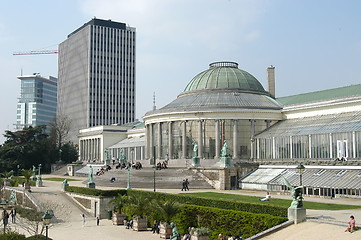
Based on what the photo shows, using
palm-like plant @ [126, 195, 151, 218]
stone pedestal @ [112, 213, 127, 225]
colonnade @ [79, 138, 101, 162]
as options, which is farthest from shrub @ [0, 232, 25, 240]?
colonnade @ [79, 138, 101, 162]

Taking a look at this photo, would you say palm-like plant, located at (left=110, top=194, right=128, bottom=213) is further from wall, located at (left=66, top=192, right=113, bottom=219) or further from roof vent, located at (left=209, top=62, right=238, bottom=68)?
roof vent, located at (left=209, top=62, right=238, bottom=68)

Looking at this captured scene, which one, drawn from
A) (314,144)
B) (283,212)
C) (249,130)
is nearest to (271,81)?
(249,130)

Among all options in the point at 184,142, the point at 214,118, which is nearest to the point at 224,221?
the point at 214,118

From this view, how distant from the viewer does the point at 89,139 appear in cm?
13562

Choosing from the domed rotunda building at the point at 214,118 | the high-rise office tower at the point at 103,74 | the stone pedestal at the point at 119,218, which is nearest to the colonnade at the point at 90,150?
the high-rise office tower at the point at 103,74

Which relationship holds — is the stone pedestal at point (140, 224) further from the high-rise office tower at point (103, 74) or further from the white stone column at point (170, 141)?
the high-rise office tower at point (103, 74)

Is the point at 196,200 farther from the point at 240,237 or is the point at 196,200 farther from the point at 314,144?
the point at 314,144

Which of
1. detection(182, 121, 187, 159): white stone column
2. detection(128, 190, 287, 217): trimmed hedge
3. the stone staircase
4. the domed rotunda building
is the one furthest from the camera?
detection(182, 121, 187, 159): white stone column

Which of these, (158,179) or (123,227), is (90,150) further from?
(123,227)

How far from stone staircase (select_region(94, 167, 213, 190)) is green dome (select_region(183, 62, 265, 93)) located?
26.2 m

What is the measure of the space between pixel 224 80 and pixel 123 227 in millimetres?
49764

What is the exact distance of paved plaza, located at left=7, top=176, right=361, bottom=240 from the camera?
28500 mm

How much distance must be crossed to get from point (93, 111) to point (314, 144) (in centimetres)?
12413

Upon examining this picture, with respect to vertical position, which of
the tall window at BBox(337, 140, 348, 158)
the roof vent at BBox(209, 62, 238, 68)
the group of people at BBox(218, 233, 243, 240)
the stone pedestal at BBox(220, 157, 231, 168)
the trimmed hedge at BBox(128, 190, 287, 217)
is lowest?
the group of people at BBox(218, 233, 243, 240)
